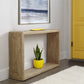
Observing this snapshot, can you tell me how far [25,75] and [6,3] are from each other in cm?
94

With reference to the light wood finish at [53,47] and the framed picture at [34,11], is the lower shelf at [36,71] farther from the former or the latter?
the framed picture at [34,11]

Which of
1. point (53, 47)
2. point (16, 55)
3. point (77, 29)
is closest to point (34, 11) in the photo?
point (53, 47)

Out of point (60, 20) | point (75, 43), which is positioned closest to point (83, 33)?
point (75, 43)

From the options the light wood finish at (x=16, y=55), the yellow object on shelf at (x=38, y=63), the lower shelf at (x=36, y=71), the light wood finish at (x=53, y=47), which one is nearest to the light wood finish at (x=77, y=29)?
the light wood finish at (x=53, y=47)

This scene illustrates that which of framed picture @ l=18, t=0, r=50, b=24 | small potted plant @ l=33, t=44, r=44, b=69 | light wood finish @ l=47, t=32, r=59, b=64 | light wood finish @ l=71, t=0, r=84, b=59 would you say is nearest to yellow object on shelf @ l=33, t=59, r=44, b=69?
small potted plant @ l=33, t=44, r=44, b=69

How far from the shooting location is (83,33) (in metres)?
3.63

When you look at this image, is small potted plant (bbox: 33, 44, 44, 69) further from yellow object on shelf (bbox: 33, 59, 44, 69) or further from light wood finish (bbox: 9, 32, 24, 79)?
light wood finish (bbox: 9, 32, 24, 79)

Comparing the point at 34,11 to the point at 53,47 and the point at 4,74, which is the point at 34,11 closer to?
the point at 53,47

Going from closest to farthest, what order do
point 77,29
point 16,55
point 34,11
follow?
1. point 16,55
2. point 34,11
3. point 77,29

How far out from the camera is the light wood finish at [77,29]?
362cm

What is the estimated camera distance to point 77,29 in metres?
3.66

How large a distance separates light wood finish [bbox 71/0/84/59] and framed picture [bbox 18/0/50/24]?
0.57 meters

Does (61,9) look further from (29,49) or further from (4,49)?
(4,49)

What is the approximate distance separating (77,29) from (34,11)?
40.4 inches
